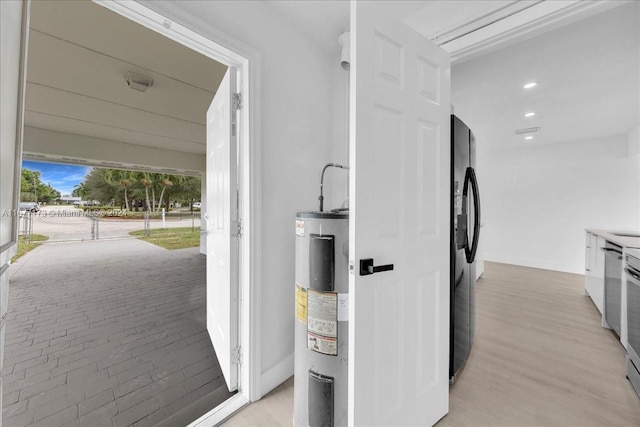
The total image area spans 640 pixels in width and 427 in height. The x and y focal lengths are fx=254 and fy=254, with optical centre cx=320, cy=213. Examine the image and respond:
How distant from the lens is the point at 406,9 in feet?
5.33

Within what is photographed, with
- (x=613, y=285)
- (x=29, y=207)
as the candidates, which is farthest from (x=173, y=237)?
(x=613, y=285)

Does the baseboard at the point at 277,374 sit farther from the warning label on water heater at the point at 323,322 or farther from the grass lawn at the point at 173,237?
the grass lawn at the point at 173,237

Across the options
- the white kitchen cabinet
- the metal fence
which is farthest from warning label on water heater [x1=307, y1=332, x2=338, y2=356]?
the metal fence

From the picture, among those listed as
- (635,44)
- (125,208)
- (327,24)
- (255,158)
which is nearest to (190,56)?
(327,24)

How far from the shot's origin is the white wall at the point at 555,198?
15.1ft

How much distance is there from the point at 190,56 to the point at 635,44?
12.1 ft

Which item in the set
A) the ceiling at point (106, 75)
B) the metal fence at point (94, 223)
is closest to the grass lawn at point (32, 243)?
the metal fence at point (94, 223)

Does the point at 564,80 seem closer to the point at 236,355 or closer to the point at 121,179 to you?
the point at 236,355

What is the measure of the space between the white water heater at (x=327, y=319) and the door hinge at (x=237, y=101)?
0.92 m

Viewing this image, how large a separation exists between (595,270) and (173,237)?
31.5 ft

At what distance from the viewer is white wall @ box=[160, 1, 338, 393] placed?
1.67 meters

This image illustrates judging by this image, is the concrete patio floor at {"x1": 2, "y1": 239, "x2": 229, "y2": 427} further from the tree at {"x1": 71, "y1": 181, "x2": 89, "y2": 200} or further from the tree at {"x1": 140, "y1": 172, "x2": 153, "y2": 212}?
the tree at {"x1": 140, "y1": 172, "x2": 153, "y2": 212}

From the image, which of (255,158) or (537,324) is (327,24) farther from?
(537,324)

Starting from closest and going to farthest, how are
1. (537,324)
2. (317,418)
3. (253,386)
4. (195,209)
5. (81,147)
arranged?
(317,418)
(253,386)
(537,324)
(81,147)
(195,209)
